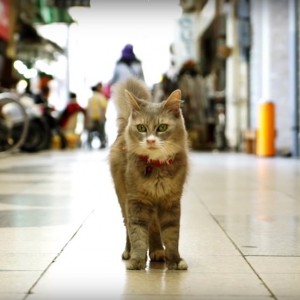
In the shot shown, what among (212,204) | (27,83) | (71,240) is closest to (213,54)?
(27,83)

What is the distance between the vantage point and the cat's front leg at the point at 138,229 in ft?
8.91

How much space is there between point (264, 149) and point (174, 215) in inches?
425

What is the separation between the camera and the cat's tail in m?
3.05

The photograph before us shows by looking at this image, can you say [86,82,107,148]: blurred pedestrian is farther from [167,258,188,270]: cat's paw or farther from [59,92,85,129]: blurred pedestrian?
[167,258,188,270]: cat's paw

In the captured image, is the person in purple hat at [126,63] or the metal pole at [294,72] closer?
the person in purple hat at [126,63]

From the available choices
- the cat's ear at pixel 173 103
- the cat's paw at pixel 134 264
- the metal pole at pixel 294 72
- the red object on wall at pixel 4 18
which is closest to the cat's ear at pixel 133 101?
the cat's ear at pixel 173 103

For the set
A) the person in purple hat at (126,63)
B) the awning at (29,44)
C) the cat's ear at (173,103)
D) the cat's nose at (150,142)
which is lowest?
the cat's nose at (150,142)

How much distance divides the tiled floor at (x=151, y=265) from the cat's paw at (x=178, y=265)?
0.15 feet

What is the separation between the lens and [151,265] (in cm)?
285

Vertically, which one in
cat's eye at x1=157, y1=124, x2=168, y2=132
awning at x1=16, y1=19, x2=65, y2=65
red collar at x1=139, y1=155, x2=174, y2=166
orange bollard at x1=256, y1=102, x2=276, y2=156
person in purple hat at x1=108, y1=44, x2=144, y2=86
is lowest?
orange bollard at x1=256, y1=102, x2=276, y2=156

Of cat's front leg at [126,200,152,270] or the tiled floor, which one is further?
cat's front leg at [126,200,152,270]

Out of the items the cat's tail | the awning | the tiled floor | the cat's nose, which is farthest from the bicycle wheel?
the cat's nose

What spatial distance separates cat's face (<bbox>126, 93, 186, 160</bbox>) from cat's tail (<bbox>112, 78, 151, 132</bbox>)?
0.76 feet

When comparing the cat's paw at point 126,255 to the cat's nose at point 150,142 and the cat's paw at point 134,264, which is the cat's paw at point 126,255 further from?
the cat's nose at point 150,142
